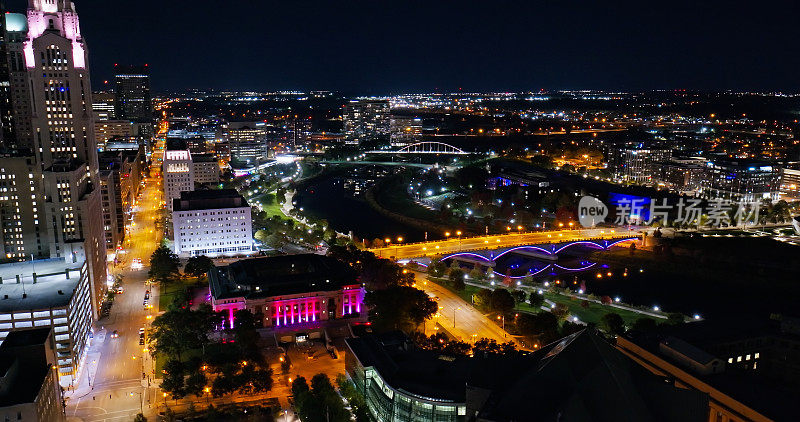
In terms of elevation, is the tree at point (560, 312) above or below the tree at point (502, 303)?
below

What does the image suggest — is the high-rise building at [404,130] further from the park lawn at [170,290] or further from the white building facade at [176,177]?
the park lawn at [170,290]

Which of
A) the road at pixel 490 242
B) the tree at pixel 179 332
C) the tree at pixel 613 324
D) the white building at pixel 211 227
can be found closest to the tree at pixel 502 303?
the tree at pixel 613 324

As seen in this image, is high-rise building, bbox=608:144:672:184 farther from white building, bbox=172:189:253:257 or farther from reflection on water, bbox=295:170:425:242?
white building, bbox=172:189:253:257

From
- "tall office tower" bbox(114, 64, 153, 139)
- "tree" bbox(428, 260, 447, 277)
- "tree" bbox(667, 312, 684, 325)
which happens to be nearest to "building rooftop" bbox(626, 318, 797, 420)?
"tree" bbox(667, 312, 684, 325)

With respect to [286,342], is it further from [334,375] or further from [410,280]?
[410,280]

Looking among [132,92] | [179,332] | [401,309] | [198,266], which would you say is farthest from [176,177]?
[132,92]

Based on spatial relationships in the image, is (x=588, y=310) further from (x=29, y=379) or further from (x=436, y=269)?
(x=29, y=379)
